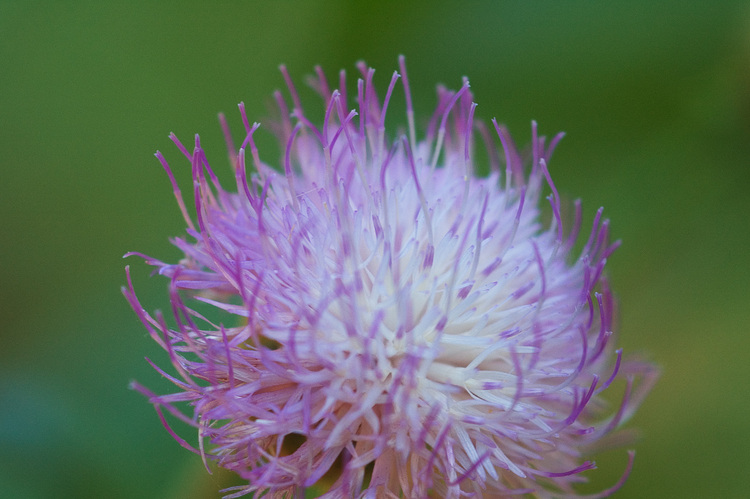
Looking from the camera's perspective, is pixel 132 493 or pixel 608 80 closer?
pixel 132 493

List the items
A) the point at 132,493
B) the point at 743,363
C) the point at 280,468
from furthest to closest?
the point at 743,363
the point at 132,493
the point at 280,468

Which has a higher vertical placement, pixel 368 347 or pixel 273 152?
pixel 273 152

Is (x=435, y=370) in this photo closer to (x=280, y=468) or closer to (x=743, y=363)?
(x=280, y=468)

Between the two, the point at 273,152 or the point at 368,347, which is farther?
the point at 273,152

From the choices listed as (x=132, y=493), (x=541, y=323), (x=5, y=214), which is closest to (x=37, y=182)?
(x=5, y=214)

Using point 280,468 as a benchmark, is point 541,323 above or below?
above

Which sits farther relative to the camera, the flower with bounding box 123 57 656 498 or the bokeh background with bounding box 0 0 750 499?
the bokeh background with bounding box 0 0 750 499

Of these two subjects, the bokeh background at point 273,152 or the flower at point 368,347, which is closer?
the flower at point 368,347

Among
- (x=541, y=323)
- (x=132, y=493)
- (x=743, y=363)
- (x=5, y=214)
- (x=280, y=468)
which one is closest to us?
(x=280, y=468)
